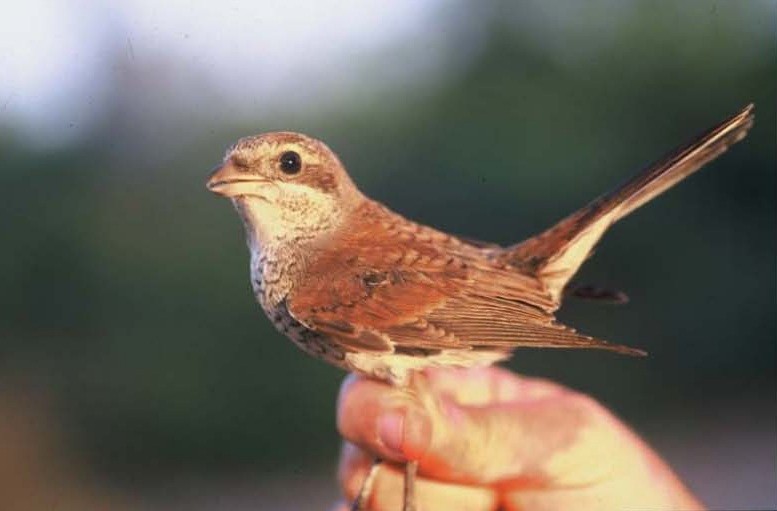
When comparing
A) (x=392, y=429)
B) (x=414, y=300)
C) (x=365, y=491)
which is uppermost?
(x=414, y=300)

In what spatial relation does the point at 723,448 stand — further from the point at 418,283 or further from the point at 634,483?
the point at 418,283

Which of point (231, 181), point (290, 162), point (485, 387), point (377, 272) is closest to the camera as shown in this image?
point (231, 181)

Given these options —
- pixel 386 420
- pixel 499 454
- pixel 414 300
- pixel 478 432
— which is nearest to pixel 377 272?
pixel 414 300

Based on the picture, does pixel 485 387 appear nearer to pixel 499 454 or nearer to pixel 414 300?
pixel 499 454

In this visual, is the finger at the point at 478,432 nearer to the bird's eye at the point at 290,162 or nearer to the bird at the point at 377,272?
the bird at the point at 377,272

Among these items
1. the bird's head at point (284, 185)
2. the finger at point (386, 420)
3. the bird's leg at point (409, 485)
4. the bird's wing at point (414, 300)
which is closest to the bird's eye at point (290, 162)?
the bird's head at point (284, 185)

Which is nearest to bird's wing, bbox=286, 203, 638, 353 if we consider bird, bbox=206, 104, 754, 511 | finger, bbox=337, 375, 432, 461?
bird, bbox=206, 104, 754, 511

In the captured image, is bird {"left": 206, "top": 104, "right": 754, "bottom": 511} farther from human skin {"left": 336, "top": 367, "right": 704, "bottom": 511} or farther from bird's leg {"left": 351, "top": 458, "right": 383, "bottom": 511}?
bird's leg {"left": 351, "top": 458, "right": 383, "bottom": 511}

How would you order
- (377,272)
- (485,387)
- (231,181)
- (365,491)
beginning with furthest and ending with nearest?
1. (485,387)
2. (365,491)
3. (377,272)
4. (231,181)
